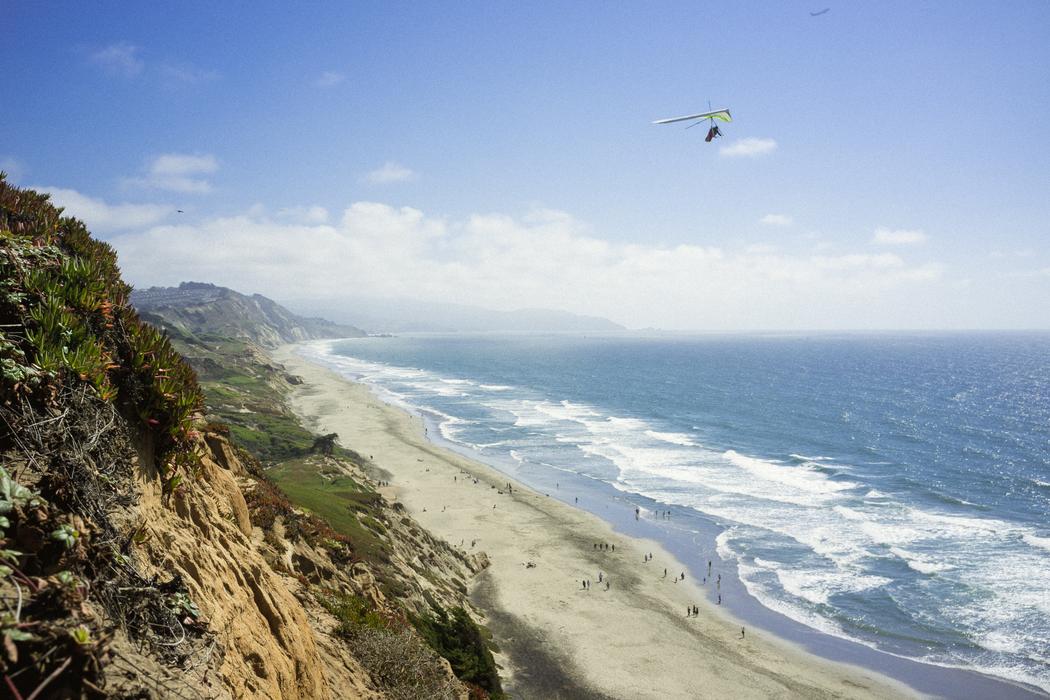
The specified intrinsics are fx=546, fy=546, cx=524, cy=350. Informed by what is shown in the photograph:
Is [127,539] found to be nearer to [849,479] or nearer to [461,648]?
[461,648]

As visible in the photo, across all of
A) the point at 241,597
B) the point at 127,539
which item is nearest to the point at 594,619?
the point at 241,597

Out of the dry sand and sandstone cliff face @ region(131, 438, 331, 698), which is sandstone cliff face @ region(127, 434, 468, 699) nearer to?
sandstone cliff face @ region(131, 438, 331, 698)

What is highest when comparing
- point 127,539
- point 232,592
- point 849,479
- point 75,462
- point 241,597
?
point 75,462

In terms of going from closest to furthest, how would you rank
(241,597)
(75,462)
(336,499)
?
(75,462), (241,597), (336,499)

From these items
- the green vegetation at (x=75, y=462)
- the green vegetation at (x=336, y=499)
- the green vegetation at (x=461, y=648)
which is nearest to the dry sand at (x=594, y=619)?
the green vegetation at (x=461, y=648)

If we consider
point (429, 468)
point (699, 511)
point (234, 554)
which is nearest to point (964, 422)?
point (699, 511)

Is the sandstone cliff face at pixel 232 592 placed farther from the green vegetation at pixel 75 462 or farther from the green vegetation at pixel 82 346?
the green vegetation at pixel 82 346
